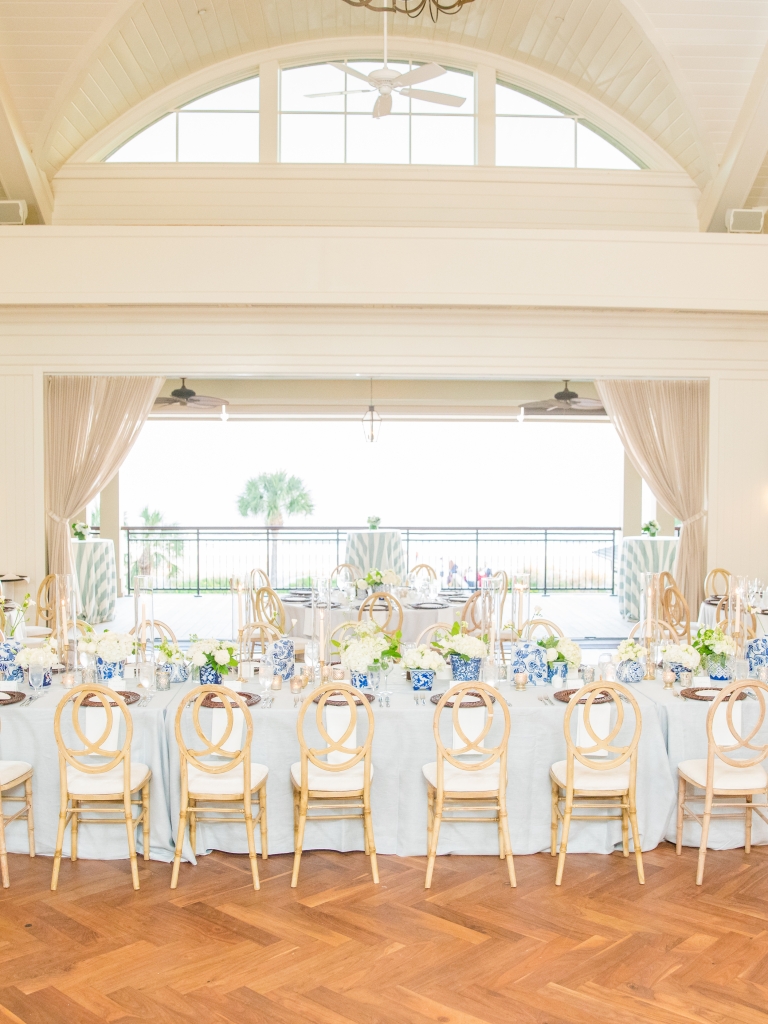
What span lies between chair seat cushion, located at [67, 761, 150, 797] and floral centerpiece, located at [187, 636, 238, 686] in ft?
2.18

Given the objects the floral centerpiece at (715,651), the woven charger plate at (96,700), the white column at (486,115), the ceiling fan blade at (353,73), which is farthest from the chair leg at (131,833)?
the white column at (486,115)

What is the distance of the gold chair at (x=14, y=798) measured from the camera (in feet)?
13.5

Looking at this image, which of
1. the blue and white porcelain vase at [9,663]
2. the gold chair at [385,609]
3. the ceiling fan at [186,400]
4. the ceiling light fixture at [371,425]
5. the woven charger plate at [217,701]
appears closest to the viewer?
the woven charger plate at [217,701]

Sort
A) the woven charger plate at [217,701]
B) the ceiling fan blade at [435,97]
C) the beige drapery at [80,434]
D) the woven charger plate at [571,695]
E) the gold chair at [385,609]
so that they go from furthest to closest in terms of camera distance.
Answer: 1. the beige drapery at [80,434]
2. the gold chair at [385,609]
3. the ceiling fan blade at [435,97]
4. the woven charger plate at [571,695]
5. the woven charger plate at [217,701]

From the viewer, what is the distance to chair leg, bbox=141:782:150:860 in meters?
4.28

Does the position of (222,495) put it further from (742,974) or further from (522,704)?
(742,974)

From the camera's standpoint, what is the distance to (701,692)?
473 centimetres

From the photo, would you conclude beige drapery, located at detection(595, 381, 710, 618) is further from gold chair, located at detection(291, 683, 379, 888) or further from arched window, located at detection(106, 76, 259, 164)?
gold chair, located at detection(291, 683, 379, 888)

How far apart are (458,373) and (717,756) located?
4.81m

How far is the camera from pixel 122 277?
7.65 m

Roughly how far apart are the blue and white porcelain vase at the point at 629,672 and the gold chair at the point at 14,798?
3137 mm

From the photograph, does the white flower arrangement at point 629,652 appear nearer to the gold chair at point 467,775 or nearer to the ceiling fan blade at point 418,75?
the gold chair at point 467,775

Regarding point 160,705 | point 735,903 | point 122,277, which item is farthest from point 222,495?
point 735,903

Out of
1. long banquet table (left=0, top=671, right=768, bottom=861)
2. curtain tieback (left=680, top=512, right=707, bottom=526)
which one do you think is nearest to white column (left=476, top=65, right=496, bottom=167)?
curtain tieback (left=680, top=512, right=707, bottom=526)
